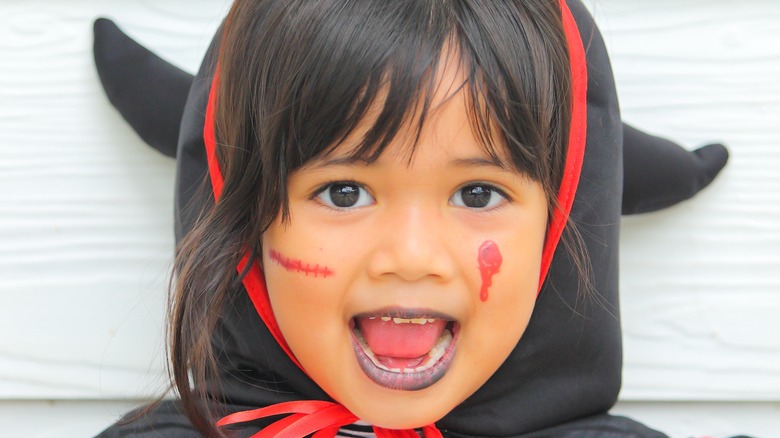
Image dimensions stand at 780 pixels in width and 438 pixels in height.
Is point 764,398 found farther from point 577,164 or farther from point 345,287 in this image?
point 345,287

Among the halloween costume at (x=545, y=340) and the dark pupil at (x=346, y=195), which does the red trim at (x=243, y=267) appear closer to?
the halloween costume at (x=545, y=340)

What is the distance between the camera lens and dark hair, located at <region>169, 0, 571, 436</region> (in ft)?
2.60

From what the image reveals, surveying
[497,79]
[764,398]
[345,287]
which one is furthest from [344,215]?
[764,398]

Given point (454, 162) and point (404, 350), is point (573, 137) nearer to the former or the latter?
point (454, 162)

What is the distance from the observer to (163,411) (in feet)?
3.38

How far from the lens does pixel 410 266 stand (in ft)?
2.62

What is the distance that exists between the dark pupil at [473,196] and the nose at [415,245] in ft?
0.11

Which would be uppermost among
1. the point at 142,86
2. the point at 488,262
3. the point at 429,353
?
the point at 142,86

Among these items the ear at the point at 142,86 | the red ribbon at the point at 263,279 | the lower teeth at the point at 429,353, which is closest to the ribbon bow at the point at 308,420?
the red ribbon at the point at 263,279

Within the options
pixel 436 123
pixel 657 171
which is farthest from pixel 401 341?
pixel 657 171

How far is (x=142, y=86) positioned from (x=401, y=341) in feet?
1.55

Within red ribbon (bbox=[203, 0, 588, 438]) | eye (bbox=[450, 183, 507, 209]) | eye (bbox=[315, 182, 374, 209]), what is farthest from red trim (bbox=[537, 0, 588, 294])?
eye (bbox=[315, 182, 374, 209])

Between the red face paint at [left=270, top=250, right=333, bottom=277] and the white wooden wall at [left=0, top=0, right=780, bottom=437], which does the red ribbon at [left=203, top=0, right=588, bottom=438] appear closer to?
the red face paint at [left=270, top=250, right=333, bottom=277]

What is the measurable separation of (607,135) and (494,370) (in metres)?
0.28
